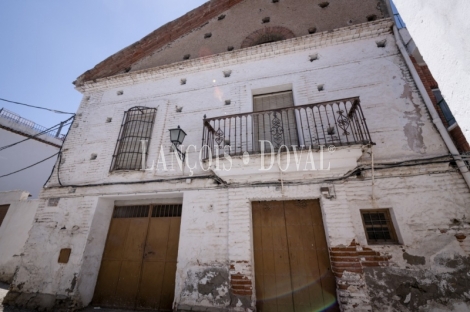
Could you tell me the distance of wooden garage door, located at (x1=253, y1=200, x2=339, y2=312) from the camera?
3918 millimetres

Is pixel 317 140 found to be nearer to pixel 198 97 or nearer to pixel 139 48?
pixel 198 97

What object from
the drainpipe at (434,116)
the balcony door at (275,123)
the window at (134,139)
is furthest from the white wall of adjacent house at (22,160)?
the drainpipe at (434,116)

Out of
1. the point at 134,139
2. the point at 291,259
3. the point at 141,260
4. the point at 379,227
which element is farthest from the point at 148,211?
the point at 379,227

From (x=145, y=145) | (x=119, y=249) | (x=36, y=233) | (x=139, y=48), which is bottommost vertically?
(x=119, y=249)

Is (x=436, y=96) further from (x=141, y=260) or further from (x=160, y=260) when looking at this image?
(x=141, y=260)

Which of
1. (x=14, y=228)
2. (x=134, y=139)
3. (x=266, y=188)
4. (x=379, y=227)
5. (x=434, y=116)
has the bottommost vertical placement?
(x=379, y=227)

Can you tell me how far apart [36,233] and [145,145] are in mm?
3600

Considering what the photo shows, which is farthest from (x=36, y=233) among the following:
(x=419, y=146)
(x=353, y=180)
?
(x=419, y=146)

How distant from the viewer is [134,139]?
633 centimetres

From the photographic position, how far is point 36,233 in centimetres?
547

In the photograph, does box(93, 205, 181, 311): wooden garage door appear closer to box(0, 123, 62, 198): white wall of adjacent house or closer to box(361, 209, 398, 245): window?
box(361, 209, 398, 245): window

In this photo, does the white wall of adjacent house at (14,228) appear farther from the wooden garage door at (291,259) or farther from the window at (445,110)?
the window at (445,110)

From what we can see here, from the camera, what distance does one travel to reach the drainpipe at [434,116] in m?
3.81

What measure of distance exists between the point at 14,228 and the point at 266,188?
10202 mm
